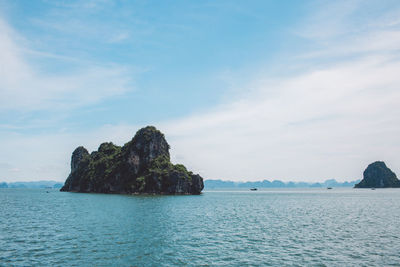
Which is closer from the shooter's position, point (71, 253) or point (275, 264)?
point (275, 264)

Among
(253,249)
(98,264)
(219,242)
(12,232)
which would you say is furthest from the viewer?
(12,232)

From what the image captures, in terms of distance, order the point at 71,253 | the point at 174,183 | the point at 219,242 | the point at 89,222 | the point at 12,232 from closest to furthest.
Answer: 1. the point at 71,253
2. the point at 219,242
3. the point at 12,232
4. the point at 89,222
5. the point at 174,183

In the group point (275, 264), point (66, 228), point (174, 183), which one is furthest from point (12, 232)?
point (174, 183)

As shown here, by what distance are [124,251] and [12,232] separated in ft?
86.6

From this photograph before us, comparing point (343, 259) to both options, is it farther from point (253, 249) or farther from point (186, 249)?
point (186, 249)

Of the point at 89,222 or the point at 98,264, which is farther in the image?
the point at 89,222

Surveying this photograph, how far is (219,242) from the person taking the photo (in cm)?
4519

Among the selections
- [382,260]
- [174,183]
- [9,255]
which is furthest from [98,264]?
[174,183]

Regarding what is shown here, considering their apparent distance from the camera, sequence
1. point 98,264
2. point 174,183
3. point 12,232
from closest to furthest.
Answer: point 98,264 → point 12,232 → point 174,183

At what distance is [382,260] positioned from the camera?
3528 cm

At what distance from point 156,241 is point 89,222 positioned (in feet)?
84.0

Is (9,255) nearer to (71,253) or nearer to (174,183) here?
(71,253)

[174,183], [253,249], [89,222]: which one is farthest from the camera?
[174,183]

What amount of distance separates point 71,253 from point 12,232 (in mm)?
22050
